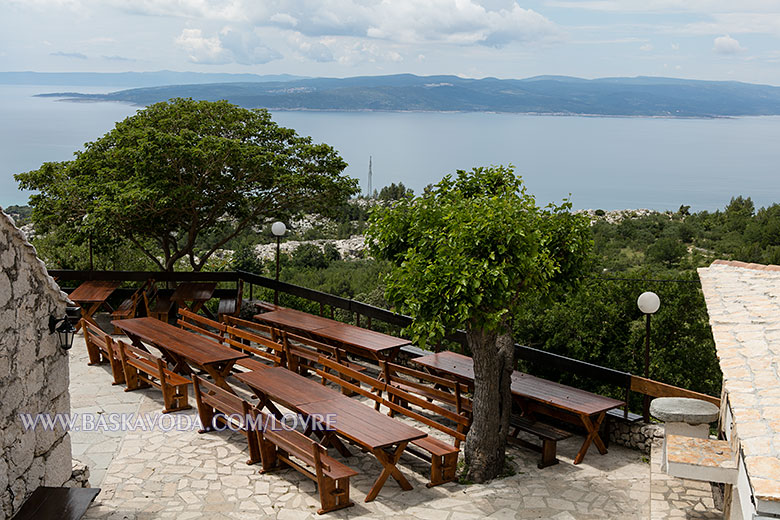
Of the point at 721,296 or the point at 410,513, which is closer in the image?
the point at 410,513

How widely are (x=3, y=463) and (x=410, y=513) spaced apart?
2.81m

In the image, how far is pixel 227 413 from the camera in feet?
20.5

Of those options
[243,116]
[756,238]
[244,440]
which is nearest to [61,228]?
[243,116]

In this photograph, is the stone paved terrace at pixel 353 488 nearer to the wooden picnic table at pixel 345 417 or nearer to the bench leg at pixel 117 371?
the wooden picnic table at pixel 345 417

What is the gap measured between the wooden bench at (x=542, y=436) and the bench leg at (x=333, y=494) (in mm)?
1946

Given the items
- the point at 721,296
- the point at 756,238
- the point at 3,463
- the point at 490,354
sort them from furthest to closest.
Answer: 1. the point at 756,238
2. the point at 490,354
3. the point at 721,296
4. the point at 3,463

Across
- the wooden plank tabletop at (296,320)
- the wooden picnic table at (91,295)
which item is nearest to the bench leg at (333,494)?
the wooden plank tabletop at (296,320)

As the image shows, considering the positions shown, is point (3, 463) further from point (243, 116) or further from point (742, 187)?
point (742, 187)

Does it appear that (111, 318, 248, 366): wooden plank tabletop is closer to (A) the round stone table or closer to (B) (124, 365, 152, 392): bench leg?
(B) (124, 365, 152, 392): bench leg

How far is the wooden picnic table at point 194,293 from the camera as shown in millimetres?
10625

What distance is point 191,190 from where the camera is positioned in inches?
432

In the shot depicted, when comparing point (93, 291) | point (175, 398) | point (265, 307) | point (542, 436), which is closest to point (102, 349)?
point (175, 398)

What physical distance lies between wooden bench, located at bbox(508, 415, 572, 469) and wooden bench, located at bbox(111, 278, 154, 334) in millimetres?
5990

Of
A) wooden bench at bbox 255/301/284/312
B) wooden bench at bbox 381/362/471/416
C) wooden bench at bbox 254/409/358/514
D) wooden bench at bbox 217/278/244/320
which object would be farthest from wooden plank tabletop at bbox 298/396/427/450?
wooden bench at bbox 217/278/244/320
